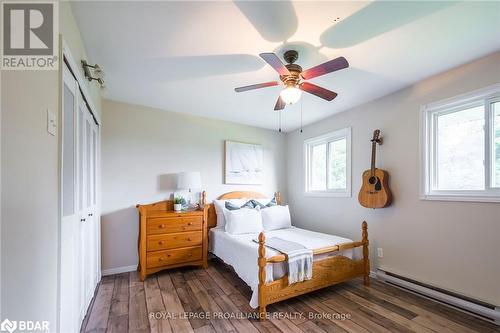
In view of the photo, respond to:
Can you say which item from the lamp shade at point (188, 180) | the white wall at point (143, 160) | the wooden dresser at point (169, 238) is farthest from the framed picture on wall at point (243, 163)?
the wooden dresser at point (169, 238)

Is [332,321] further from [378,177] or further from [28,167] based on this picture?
[28,167]

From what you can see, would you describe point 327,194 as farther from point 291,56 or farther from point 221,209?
point 291,56

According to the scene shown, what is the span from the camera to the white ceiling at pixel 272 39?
4.99 feet

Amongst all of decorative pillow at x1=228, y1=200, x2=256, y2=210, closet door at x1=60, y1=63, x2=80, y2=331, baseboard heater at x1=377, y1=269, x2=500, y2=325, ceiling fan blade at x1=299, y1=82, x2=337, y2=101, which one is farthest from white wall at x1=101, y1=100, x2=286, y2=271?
baseboard heater at x1=377, y1=269, x2=500, y2=325

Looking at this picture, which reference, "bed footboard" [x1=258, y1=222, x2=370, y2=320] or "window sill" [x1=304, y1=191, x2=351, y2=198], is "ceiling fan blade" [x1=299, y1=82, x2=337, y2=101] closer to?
"bed footboard" [x1=258, y1=222, x2=370, y2=320]

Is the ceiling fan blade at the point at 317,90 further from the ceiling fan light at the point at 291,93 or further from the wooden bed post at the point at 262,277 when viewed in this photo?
the wooden bed post at the point at 262,277

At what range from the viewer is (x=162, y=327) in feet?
6.46

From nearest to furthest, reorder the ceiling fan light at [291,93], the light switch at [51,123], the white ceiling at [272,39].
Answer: the light switch at [51,123] → the white ceiling at [272,39] → the ceiling fan light at [291,93]

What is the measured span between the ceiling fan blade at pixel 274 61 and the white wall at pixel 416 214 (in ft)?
5.84

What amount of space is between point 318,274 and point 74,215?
230cm

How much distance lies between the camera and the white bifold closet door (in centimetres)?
145

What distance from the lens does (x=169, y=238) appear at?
3.13 metres

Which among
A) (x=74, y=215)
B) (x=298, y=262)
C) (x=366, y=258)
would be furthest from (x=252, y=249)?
(x=74, y=215)

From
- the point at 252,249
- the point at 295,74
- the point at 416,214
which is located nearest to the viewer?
the point at 295,74
